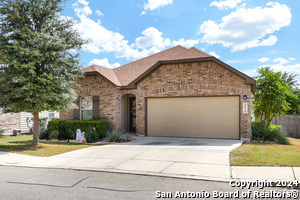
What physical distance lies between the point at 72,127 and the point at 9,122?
7.56 metres

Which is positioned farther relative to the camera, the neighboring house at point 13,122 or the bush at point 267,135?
the neighboring house at point 13,122

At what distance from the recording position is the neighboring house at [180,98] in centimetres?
1322

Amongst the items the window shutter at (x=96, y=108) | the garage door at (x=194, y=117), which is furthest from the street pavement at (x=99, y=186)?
the window shutter at (x=96, y=108)

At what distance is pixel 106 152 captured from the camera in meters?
10.4

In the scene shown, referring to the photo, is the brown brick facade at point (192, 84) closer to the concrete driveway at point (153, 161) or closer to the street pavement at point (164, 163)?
the street pavement at point (164, 163)

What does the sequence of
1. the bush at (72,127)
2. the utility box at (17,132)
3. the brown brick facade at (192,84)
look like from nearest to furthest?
the brown brick facade at (192,84)
the bush at (72,127)
the utility box at (17,132)

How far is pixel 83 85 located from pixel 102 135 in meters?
3.94

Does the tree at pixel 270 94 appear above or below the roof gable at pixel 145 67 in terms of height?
below

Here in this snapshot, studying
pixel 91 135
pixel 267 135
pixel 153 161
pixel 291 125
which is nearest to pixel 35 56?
pixel 91 135

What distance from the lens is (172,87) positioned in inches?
571

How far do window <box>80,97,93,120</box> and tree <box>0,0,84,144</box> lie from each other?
3.92m

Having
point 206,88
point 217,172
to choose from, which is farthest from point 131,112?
point 217,172

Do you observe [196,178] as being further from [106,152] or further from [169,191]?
[106,152]

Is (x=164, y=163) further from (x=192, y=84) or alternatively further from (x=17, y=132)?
(x=17, y=132)
